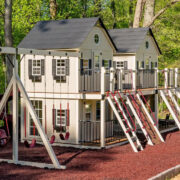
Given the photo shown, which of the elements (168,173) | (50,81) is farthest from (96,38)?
(168,173)

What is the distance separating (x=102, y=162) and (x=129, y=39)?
1403 centimetres

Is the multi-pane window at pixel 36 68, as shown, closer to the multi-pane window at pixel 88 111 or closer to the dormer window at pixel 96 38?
the multi-pane window at pixel 88 111

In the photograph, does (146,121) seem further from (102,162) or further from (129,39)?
(129,39)

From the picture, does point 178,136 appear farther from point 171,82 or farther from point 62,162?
point 62,162

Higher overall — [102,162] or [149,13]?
[149,13]

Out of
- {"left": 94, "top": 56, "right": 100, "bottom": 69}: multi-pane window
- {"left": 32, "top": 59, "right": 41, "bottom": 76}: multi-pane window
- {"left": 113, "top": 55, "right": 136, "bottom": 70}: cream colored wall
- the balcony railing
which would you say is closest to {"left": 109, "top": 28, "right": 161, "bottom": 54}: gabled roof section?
{"left": 113, "top": 55, "right": 136, "bottom": 70}: cream colored wall

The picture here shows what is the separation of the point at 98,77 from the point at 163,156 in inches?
245

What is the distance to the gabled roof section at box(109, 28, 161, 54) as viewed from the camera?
29.6 metres

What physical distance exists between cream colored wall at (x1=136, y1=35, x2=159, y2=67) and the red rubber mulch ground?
8.64 m

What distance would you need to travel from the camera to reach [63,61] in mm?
24078

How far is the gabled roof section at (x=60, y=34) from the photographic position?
78.9 ft

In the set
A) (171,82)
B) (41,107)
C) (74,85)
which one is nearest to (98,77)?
(74,85)

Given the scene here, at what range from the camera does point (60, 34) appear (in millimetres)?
25453

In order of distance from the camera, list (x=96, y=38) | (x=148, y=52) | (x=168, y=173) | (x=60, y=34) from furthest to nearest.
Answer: (x=148, y=52) < (x=96, y=38) < (x=60, y=34) < (x=168, y=173)
